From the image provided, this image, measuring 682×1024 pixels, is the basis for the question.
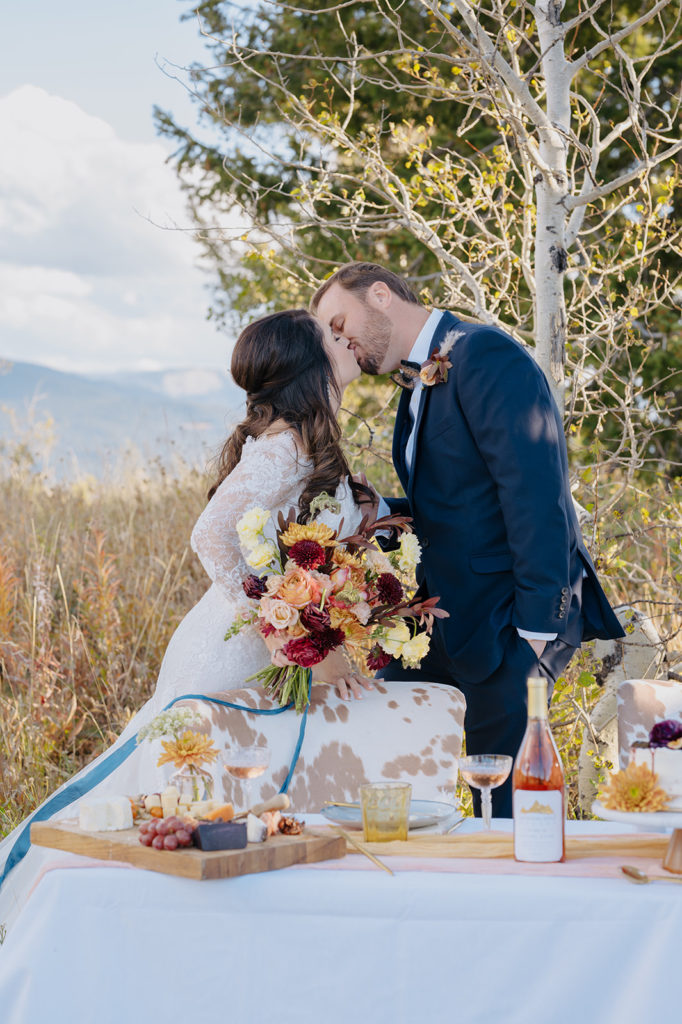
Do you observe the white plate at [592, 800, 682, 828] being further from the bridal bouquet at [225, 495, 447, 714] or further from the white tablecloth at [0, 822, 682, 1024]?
the bridal bouquet at [225, 495, 447, 714]

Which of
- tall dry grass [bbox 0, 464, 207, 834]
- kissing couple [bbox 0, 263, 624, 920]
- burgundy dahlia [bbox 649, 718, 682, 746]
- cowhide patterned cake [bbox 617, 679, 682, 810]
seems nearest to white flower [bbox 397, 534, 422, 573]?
kissing couple [bbox 0, 263, 624, 920]

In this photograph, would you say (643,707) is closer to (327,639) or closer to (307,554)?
(327,639)

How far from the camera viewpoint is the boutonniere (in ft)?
10.4

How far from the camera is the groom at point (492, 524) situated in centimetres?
296

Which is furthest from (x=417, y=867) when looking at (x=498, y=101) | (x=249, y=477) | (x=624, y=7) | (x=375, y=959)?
(x=624, y=7)

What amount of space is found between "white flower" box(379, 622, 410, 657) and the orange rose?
0.93ft

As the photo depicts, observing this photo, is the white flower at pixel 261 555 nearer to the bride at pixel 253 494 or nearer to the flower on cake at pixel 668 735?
the bride at pixel 253 494

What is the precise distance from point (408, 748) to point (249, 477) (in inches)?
32.8

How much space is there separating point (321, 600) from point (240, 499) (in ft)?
2.04

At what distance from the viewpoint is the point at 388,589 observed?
241 cm

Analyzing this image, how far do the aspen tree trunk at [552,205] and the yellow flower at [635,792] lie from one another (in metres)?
2.49

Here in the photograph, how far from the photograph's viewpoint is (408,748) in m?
2.75

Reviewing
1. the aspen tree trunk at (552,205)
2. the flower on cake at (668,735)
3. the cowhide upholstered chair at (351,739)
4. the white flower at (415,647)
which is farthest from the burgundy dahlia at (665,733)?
the aspen tree trunk at (552,205)

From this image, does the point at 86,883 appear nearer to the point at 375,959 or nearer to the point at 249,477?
the point at 375,959
